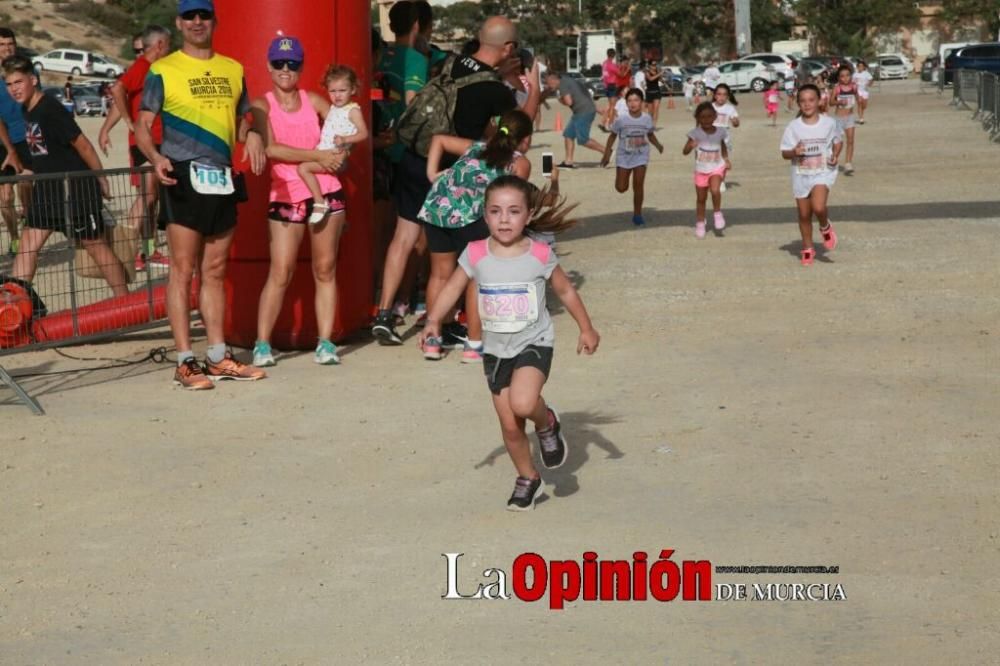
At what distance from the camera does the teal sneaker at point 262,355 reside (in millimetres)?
9031

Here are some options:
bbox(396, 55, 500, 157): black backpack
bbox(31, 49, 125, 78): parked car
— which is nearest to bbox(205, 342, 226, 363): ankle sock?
bbox(396, 55, 500, 157): black backpack

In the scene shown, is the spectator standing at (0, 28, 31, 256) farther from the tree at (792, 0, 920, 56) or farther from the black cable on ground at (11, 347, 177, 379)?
the tree at (792, 0, 920, 56)

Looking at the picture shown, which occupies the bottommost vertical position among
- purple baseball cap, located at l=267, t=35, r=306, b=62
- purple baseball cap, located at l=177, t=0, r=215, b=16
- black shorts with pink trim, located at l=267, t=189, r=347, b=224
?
black shorts with pink trim, located at l=267, t=189, r=347, b=224

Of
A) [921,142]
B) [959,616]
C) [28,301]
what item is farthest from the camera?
[921,142]

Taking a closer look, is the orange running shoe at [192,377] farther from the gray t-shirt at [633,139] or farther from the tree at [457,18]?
the tree at [457,18]

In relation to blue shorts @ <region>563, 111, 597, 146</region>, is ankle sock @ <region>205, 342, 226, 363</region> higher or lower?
lower

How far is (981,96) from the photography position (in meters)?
32.0

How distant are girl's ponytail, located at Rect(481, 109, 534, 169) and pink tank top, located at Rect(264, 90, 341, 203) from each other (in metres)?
0.99

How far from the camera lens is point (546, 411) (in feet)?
20.9

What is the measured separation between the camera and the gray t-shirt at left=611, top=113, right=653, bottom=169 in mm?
15734

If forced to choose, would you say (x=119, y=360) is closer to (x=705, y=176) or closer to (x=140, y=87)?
(x=140, y=87)

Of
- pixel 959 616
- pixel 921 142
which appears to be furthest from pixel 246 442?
pixel 921 142

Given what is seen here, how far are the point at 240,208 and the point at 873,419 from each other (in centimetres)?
405

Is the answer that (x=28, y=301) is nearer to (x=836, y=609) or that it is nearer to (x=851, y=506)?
(x=851, y=506)
